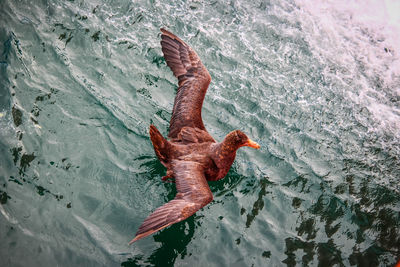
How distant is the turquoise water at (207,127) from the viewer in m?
3.84

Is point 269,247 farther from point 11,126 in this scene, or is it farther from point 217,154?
point 11,126

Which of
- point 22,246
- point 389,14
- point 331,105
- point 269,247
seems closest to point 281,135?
point 331,105

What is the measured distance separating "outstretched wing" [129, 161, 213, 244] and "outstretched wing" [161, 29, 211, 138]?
0.74 m

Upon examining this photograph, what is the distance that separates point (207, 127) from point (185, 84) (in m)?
0.92

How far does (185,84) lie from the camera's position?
4914mm

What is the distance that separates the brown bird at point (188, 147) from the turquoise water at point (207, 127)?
453mm

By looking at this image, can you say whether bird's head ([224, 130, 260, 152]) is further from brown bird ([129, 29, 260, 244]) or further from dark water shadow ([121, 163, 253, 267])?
dark water shadow ([121, 163, 253, 267])

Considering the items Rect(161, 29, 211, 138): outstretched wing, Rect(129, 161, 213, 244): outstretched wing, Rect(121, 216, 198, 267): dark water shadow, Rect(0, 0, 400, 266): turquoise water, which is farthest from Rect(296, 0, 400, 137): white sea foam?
Rect(121, 216, 198, 267): dark water shadow

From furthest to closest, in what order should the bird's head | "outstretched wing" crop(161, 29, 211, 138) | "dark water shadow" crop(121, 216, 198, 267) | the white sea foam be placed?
the white sea foam
"outstretched wing" crop(161, 29, 211, 138)
the bird's head
"dark water shadow" crop(121, 216, 198, 267)

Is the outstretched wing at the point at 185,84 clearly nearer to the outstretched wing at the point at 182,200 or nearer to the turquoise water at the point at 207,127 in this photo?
the turquoise water at the point at 207,127

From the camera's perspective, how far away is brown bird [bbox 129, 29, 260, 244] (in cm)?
333

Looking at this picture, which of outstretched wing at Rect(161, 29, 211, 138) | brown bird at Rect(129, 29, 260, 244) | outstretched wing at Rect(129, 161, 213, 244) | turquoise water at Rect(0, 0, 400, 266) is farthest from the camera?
outstretched wing at Rect(161, 29, 211, 138)

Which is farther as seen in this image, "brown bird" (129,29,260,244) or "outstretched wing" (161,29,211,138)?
"outstretched wing" (161,29,211,138)

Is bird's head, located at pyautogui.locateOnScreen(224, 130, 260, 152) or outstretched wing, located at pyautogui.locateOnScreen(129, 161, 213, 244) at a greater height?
bird's head, located at pyautogui.locateOnScreen(224, 130, 260, 152)
